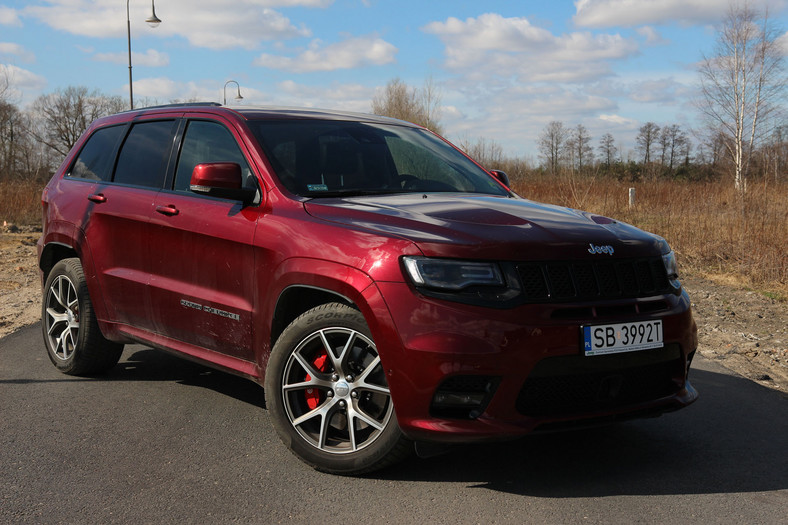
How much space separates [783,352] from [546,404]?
406 cm

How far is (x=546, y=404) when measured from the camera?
336 cm

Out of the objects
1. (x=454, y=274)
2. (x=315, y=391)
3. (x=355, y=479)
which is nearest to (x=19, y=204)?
(x=315, y=391)

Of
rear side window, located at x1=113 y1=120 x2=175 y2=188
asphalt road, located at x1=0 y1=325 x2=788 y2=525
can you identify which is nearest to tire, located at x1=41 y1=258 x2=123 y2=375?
asphalt road, located at x1=0 y1=325 x2=788 y2=525

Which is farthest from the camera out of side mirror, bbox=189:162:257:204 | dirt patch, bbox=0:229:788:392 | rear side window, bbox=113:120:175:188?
dirt patch, bbox=0:229:788:392

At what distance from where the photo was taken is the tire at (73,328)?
5488 mm

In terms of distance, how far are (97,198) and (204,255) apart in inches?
56.9

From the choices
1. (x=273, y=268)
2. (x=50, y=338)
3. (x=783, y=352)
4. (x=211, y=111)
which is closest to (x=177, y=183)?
(x=211, y=111)

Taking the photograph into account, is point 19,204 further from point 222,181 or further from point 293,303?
point 293,303

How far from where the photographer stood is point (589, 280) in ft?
11.2

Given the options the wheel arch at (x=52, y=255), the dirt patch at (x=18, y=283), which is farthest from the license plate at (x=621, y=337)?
the dirt patch at (x=18, y=283)

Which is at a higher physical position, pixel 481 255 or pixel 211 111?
pixel 211 111

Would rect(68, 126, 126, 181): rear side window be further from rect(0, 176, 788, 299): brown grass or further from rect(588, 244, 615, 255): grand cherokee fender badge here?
rect(0, 176, 788, 299): brown grass

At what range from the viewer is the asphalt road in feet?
10.6

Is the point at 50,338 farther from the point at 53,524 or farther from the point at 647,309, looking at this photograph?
the point at 647,309
